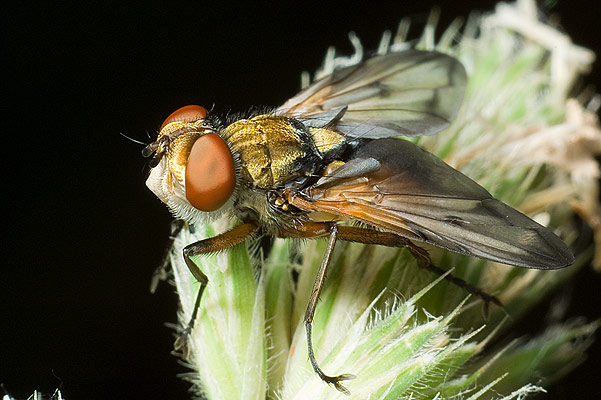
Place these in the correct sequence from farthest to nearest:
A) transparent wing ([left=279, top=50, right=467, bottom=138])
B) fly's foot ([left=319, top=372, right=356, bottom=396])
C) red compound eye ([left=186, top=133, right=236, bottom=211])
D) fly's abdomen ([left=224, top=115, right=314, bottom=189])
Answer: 1. transparent wing ([left=279, top=50, right=467, bottom=138])
2. fly's abdomen ([left=224, top=115, right=314, bottom=189])
3. red compound eye ([left=186, top=133, right=236, bottom=211])
4. fly's foot ([left=319, top=372, right=356, bottom=396])

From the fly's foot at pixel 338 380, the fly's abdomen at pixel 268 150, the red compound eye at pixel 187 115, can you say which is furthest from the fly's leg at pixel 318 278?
the red compound eye at pixel 187 115

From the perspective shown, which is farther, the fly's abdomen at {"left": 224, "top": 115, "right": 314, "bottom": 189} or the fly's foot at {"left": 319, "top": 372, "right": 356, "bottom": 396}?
the fly's abdomen at {"left": 224, "top": 115, "right": 314, "bottom": 189}

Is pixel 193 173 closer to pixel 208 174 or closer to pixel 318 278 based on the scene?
pixel 208 174

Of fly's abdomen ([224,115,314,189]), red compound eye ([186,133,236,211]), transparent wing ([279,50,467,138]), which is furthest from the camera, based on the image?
transparent wing ([279,50,467,138])

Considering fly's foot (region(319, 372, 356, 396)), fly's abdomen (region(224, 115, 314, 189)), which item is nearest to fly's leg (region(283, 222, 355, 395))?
fly's foot (region(319, 372, 356, 396))

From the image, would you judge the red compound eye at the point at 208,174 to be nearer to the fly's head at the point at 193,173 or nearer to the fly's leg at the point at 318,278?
the fly's head at the point at 193,173

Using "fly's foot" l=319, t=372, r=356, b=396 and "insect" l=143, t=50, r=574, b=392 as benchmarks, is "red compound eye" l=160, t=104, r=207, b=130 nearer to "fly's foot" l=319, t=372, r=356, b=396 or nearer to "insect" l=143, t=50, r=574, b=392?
"insect" l=143, t=50, r=574, b=392

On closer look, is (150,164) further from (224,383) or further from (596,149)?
(596,149)

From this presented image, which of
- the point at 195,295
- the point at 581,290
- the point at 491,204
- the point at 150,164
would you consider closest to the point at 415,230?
the point at 491,204
